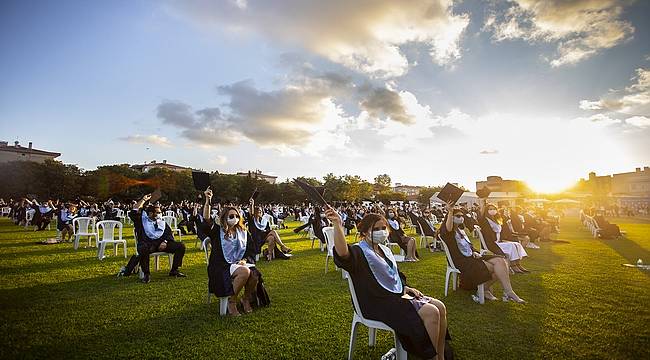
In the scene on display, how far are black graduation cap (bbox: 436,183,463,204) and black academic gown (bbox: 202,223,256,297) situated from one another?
14.1ft

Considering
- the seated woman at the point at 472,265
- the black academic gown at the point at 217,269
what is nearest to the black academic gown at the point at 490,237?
the seated woman at the point at 472,265

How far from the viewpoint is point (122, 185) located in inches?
2803

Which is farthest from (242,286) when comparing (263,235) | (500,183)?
(500,183)

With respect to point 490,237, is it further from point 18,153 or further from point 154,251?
point 18,153

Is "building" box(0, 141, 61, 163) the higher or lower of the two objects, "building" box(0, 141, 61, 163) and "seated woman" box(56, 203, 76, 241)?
the higher

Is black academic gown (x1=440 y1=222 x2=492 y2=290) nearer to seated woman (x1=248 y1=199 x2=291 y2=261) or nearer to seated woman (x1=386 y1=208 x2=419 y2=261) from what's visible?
seated woman (x1=386 y1=208 x2=419 y2=261)

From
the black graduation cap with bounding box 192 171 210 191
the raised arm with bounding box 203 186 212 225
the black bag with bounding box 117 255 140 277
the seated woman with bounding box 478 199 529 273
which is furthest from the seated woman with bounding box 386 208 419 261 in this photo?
the black bag with bounding box 117 255 140 277

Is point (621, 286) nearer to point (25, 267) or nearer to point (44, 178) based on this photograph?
point (25, 267)

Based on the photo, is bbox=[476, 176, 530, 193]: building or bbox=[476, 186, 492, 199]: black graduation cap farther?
bbox=[476, 176, 530, 193]: building

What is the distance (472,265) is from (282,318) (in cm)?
398

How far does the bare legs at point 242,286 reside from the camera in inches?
236

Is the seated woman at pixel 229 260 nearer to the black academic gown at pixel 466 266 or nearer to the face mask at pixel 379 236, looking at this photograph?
the face mask at pixel 379 236

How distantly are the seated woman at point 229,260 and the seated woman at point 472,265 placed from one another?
13.3ft

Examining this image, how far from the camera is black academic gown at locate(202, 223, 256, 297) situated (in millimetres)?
5973
